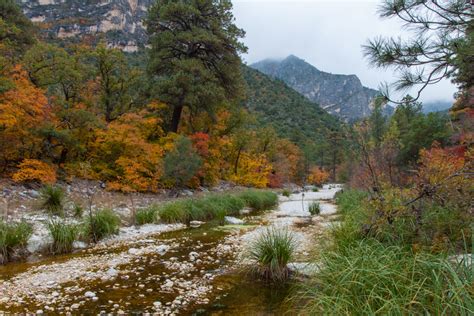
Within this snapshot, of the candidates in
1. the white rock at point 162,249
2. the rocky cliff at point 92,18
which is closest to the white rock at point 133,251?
the white rock at point 162,249

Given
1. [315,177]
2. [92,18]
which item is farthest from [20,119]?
[92,18]

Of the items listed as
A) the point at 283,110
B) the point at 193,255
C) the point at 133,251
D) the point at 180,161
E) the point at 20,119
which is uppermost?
the point at 283,110

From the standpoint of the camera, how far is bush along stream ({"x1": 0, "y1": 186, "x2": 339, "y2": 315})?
4.45 meters

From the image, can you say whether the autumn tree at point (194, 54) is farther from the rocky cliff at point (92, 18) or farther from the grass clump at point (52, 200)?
the rocky cliff at point (92, 18)

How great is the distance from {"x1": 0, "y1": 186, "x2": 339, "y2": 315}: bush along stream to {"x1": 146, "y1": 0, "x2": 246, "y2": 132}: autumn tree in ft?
38.3

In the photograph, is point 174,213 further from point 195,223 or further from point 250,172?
point 250,172

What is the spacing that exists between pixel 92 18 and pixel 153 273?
308ft

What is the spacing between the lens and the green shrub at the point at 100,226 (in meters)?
8.11

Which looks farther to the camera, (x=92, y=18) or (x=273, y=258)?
(x=92, y=18)

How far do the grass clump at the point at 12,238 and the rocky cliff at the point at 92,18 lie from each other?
77.0 metres

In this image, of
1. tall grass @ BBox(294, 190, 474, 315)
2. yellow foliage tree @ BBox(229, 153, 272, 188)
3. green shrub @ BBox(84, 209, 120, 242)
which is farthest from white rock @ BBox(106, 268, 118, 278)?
yellow foliage tree @ BBox(229, 153, 272, 188)

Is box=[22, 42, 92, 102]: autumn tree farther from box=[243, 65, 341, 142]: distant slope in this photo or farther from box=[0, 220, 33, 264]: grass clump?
box=[243, 65, 341, 142]: distant slope

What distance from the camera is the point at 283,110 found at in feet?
281

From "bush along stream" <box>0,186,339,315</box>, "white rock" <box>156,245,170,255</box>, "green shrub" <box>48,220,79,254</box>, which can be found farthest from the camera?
"white rock" <box>156,245,170,255</box>
